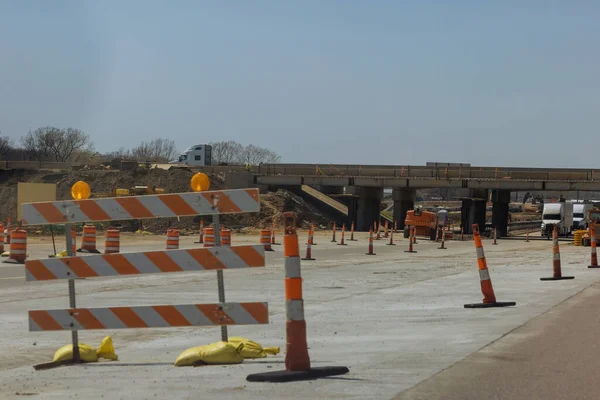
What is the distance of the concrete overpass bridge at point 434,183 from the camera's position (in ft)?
232

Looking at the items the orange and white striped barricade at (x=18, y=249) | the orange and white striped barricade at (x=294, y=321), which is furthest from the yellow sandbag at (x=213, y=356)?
the orange and white striped barricade at (x=18, y=249)

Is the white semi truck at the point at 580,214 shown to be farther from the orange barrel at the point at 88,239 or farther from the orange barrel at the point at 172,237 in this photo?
the orange barrel at the point at 88,239

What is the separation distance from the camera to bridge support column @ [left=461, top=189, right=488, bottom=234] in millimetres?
72750

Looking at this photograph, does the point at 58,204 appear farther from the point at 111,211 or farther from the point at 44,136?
the point at 44,136

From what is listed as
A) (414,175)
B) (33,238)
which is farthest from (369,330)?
(414,175)

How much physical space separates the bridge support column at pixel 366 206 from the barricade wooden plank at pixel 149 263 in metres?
64.4

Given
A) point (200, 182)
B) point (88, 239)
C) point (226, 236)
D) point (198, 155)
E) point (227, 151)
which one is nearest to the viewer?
point (200, 182)

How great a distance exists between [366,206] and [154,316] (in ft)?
214

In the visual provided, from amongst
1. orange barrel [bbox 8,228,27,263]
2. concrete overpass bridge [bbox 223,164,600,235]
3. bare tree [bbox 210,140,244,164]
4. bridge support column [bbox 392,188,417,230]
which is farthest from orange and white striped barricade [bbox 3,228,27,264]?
bare tree [bbox 210,140,244,164]

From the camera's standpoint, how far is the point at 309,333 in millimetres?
11305

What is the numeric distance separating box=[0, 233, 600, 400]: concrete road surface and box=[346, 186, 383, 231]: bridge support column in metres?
50.5

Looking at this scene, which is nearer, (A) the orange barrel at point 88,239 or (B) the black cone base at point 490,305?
(B) the black cone base at point 490,305

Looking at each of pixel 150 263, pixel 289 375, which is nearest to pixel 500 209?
pixel 150 263

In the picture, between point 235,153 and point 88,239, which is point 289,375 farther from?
point 235,153
